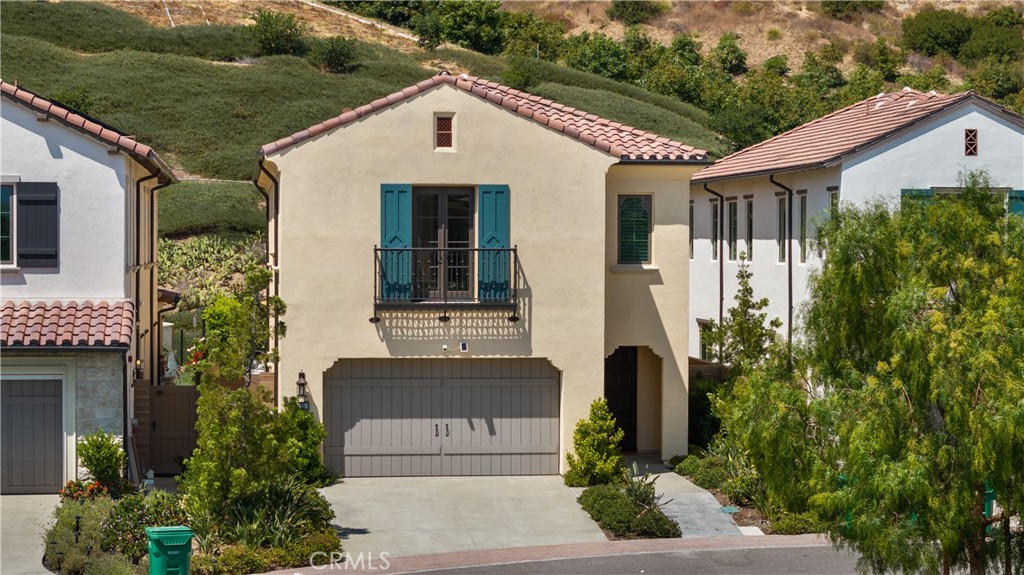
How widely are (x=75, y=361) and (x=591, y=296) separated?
864 cm

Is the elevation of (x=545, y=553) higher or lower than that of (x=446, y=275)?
lower

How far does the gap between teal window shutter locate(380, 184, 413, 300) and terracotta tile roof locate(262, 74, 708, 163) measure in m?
1.46

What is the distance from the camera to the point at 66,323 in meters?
21.4

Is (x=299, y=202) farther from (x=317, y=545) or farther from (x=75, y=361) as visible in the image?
(x=317, y=545)

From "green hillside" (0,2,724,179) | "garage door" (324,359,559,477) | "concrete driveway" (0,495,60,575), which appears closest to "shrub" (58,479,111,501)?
"concrete driveway" (0,495,60,575)

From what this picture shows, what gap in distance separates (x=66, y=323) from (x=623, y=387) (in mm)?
10521

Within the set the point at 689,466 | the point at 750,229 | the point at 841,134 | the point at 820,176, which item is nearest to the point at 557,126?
the point at 820,176

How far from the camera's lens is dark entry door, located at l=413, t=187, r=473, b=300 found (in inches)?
925

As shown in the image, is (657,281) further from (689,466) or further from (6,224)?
(6,224)

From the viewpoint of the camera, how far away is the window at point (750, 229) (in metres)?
30.3

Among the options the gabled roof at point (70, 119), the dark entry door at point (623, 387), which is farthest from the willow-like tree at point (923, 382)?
the gabled roof at point (70, 119)

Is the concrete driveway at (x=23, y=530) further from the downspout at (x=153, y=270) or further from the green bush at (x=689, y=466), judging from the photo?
the green bush at (x=689, y=466)

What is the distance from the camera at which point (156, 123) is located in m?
61.4

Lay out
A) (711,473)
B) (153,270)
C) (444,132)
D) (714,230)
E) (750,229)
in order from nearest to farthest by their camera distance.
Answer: (711,473)
(444,132)
(153,270)
(750,229)
(714,230)
